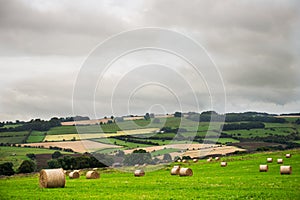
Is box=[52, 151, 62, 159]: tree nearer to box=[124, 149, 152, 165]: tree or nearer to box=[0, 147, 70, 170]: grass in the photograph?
box=[0, 147, 70, 170]: grass

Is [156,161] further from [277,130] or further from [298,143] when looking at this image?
[277,130]

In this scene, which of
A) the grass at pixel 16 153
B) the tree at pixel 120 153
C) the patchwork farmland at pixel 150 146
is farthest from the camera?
the grass at pixel 16 153

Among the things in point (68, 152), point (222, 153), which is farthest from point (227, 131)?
point (68, 152)

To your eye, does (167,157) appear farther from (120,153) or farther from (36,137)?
(36,137)

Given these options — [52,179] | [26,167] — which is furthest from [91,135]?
[52,179]

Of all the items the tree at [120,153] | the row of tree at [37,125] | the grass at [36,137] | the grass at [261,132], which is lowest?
the tree at [120,153]

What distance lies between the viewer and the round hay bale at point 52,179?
→ 27641 mm

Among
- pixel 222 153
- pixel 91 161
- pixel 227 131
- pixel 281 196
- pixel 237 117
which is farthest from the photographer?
pixel 237 117

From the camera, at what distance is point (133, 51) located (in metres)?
54.0

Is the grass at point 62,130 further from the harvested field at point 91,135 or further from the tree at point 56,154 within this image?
the tree at point 56,154

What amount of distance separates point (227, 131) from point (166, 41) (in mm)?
73301

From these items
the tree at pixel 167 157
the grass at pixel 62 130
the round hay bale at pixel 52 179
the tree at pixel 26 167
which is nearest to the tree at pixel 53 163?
the tree at pixel 26 167

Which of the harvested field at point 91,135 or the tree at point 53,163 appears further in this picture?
the tree at point 53,163

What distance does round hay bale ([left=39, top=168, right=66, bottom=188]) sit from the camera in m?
27.6
